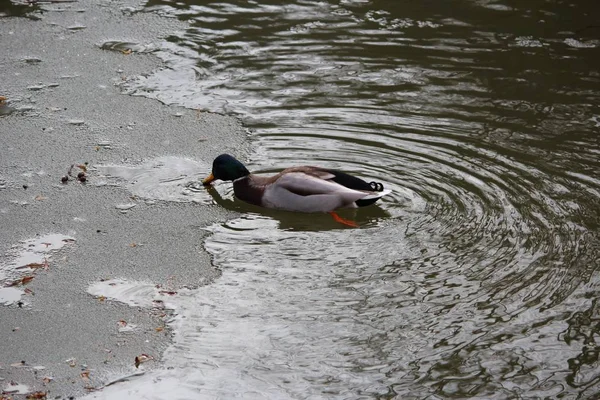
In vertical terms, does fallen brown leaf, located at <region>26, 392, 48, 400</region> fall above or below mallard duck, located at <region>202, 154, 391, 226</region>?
below

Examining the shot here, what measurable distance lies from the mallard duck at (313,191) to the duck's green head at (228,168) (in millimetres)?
143

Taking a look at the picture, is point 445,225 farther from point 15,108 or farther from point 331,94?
point 15,108

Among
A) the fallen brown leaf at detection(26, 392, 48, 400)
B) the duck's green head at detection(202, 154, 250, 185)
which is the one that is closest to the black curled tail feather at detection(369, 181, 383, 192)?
the duck's green head at detection(202, 154, 250, 185)

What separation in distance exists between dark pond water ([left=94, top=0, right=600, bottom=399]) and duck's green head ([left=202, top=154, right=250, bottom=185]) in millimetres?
321

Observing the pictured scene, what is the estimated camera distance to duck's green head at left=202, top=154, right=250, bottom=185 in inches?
287

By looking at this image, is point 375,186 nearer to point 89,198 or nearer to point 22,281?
point 89,198

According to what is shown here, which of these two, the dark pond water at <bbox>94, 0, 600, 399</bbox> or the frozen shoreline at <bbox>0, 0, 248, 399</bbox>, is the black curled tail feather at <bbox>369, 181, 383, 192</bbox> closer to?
the dark pond water at <bbox>94, 0, 600, 399</bbox>

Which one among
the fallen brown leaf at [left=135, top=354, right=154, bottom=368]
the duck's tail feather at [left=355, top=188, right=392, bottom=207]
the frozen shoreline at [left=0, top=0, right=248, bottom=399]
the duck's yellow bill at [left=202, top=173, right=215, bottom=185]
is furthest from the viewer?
the duck's yellow bill at [left=202, top=173, right=215, bottom=185]

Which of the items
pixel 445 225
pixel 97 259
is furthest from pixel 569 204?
pixel 97 259

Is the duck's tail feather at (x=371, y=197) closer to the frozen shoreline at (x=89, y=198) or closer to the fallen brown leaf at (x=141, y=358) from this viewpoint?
the frozen shoreline at (x=89, y=198)

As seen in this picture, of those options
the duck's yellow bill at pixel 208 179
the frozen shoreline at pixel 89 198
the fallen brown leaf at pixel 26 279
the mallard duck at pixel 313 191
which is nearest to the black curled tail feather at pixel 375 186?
the mallard duck at pixel 313 191

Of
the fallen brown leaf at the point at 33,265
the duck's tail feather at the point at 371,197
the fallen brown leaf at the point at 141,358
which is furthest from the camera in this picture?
the duck's tail feather at the point at 371,197

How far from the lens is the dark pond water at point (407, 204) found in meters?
5.20

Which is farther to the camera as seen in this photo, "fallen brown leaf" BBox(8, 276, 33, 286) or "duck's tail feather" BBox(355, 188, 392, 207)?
"duck's tail feather" BBox(355, 188, 392, 207)
